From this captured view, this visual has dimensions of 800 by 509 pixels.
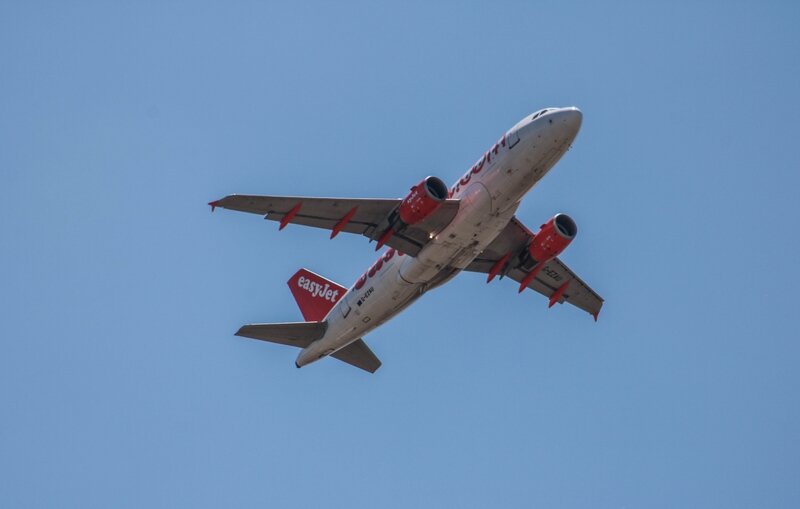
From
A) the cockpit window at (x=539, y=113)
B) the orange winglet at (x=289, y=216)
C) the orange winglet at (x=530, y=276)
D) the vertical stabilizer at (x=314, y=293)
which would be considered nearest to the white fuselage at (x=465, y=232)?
the cockpit window at (x=539, y=113)

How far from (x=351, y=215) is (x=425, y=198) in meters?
3.59

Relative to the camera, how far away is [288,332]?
161 feet

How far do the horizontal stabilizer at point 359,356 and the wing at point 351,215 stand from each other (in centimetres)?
812

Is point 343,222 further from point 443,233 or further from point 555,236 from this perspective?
point 555,236

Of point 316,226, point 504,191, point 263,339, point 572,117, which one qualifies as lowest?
point 263,339

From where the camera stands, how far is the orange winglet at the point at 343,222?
146 ft

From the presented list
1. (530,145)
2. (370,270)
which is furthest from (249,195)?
(530,145)

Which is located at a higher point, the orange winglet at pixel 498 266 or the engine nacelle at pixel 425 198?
the orange winglet at pixel 498 266

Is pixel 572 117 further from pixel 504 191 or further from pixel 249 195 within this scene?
pixel 249 195

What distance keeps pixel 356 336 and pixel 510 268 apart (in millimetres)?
7564

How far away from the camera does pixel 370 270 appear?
1848 inches

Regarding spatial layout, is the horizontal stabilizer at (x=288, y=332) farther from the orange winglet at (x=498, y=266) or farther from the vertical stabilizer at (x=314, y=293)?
the orange winglet at (x=498, y=266)

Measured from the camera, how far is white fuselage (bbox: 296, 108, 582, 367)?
133ft

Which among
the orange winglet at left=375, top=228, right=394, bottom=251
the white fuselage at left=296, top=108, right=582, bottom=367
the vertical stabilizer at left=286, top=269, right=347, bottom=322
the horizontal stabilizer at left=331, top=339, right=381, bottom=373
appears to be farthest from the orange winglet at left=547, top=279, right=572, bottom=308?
the orange winglet at left=375, top=228, right=394, bottom=251
